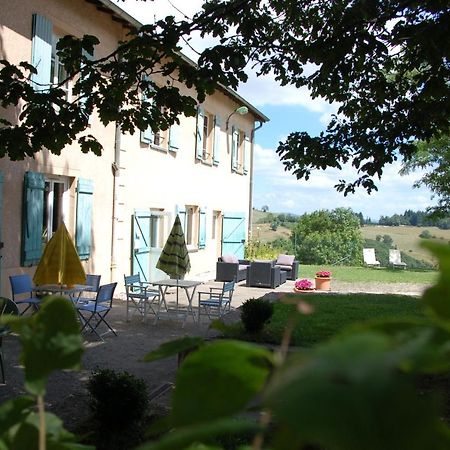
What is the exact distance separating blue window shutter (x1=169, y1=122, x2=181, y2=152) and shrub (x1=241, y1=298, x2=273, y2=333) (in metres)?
8.16

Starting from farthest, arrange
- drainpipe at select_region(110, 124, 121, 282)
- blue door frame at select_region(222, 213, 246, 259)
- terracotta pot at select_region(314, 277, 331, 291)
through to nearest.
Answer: blue door frame at select_region(222, 213, 246, 259)
terracotta pot at select_region(314, 277, 331, 291)
drainpipe at select_region(110, 124, 121, 282)

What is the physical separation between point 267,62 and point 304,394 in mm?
7187

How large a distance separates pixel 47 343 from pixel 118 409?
4.15 meters

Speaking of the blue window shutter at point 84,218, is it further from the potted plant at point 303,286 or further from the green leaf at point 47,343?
the green leaf at point 47,343

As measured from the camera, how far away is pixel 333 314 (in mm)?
10305

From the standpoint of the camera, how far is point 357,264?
88.9 feet

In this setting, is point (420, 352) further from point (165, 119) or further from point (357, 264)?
point (357, 264)

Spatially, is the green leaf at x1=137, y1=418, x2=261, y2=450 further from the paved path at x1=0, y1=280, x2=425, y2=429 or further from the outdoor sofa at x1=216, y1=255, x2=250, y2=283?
the outdoor sofa at x1=216, y1=255, x2=250, y2=283

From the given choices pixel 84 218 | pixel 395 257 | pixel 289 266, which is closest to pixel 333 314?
pixel 84 218

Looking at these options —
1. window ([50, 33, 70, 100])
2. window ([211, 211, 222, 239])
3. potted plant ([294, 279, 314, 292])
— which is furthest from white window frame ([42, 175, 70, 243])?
window ([211, 211, 222, 239])

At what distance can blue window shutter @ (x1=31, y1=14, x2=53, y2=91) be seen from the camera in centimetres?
948

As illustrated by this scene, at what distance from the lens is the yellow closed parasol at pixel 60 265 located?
8.30 meters

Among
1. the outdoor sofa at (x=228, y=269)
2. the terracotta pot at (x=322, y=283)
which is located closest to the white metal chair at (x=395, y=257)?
the terracotta pot at (x=322, y=283)

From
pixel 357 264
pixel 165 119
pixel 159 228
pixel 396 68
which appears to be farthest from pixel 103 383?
pixel 357 264
